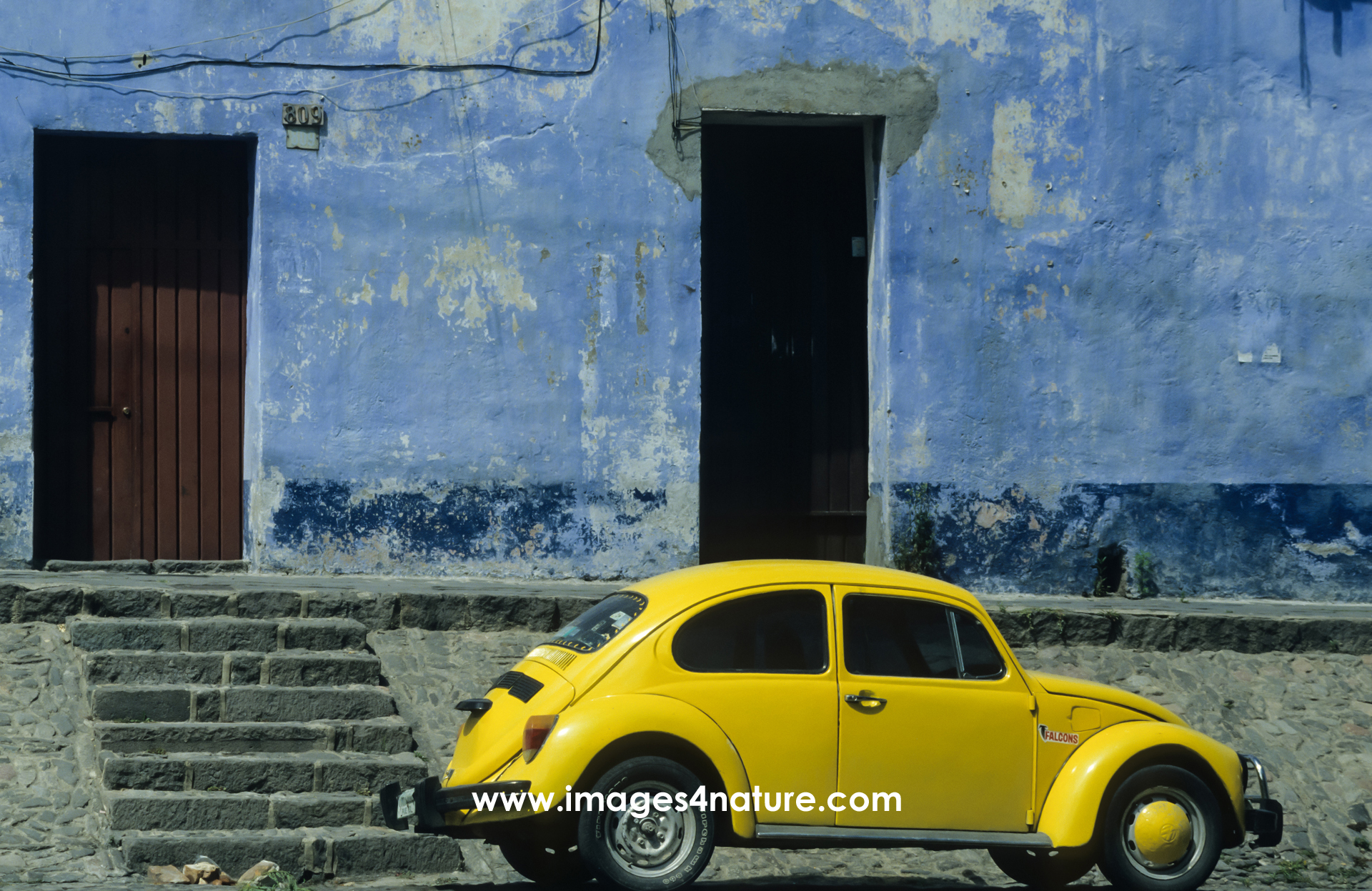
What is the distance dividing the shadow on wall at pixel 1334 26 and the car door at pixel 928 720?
7162 millimetres

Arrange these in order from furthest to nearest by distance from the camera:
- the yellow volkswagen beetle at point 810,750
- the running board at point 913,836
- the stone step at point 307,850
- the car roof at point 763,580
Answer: the stone step at point 307,850
the car roof at point 763,580
the running board at point 913,836
the yellow volkswagen beetle at point 810,750

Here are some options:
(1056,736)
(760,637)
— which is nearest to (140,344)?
(760,637)

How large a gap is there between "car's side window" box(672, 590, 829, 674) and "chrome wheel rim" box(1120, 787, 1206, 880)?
147 centimetres

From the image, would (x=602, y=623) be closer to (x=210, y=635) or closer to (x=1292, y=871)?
(x=210, y=635)

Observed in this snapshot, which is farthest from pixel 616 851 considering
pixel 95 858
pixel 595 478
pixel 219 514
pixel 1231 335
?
pixel 1231 335

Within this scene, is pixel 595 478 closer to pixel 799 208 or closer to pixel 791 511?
pixel 791 511

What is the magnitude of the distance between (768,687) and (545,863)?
133 centimetres

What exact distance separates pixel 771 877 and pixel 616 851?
5.49ft

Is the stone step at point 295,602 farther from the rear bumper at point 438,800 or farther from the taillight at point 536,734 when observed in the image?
the taillight at point 536,734

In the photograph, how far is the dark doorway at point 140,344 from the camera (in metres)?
10.1

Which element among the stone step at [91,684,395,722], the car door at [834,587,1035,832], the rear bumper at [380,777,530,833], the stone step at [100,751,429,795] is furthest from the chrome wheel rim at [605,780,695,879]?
the stone step at [91,684,395,722]

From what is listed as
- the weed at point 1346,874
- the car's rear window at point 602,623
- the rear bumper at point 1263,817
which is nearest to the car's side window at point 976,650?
the rear bumper at point 1263,817

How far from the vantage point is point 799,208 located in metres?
11.5

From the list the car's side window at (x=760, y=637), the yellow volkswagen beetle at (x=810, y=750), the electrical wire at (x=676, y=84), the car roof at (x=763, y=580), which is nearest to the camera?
the yellow volkswagen beetle at (x=810, y=750)
